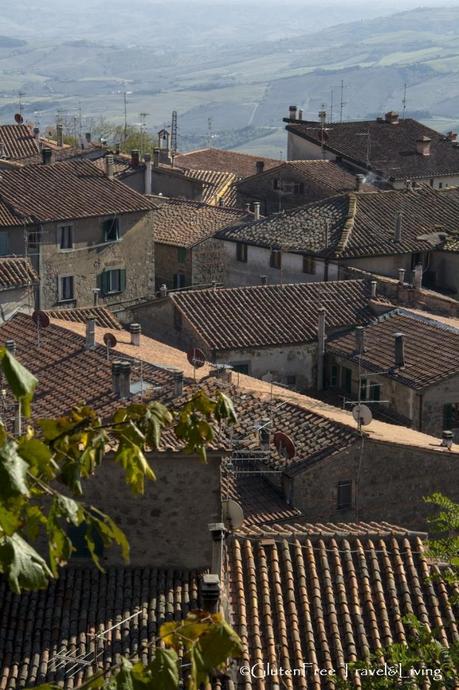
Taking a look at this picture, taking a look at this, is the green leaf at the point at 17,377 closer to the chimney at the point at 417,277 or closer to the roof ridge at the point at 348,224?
the chimney at the point at 417,277

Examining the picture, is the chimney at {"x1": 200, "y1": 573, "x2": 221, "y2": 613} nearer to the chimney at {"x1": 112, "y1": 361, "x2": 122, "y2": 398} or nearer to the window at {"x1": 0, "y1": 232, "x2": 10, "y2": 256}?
the chimney at {"x1": 112, "y1": 361, "x2": 122, "y2": 398}

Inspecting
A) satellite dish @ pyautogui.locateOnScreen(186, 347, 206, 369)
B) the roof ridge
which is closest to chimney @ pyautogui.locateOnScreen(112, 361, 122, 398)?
satellite dish @ pyautogui.locateOnScreen(186, 347, 206, 369)

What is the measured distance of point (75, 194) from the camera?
163 ft

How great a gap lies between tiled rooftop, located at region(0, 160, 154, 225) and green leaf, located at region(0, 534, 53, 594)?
128 feet

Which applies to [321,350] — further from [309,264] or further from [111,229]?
[111,229]

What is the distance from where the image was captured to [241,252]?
1967 inches

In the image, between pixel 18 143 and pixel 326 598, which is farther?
pixel 18 143

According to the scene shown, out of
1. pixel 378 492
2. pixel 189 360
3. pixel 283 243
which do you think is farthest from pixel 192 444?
pixel 283 243

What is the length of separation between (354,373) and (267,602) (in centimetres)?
2002

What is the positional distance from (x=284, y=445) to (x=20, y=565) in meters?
18.0

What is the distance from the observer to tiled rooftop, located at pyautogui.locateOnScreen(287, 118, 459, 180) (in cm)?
6550

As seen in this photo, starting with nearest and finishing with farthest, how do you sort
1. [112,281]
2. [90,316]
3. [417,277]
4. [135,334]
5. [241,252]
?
[135,334], [90,316], [417,277], [241,252], [112,281]

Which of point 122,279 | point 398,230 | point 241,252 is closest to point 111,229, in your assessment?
point 122,279

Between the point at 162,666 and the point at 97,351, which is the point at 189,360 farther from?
the point at 162,666
